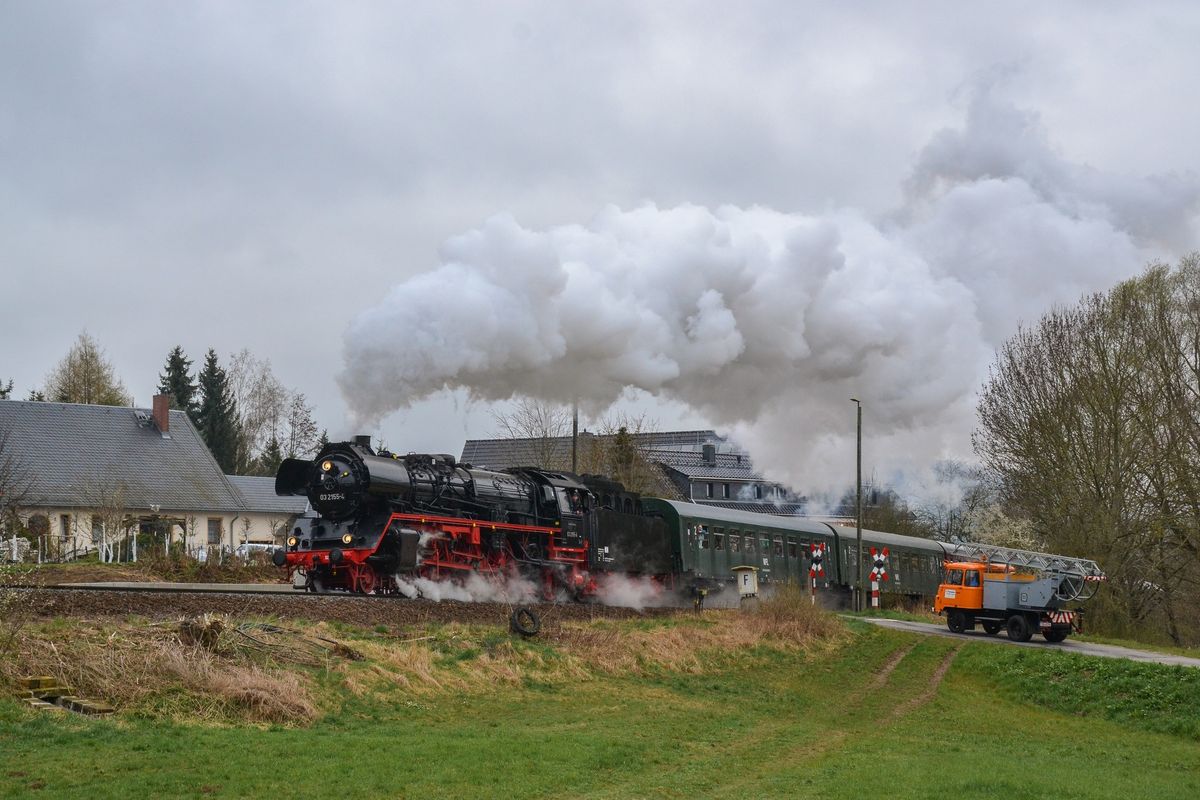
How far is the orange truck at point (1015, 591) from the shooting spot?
1156 inches

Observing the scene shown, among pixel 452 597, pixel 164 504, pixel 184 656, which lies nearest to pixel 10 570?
pixel 184 656

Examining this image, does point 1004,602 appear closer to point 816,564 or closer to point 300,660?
point 816,564

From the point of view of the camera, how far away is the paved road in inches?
1044

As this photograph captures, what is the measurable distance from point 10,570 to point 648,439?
50.6m

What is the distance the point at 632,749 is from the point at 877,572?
87.8ft

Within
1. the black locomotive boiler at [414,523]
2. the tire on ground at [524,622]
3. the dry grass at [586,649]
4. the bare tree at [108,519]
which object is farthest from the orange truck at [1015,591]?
the bare tree at [108,519]

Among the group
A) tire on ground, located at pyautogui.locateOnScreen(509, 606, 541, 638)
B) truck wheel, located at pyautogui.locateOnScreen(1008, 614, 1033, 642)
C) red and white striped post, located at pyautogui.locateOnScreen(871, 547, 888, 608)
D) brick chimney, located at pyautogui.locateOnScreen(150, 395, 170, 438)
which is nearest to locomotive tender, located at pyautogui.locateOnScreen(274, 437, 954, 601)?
red and white striped post, located at pyautogui.locateOnScreen(871, 547, 888, 608)

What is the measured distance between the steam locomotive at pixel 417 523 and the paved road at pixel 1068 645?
30.9 feet

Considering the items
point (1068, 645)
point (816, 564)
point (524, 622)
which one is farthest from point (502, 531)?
point (816, 564)

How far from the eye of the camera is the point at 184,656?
49.7 feet

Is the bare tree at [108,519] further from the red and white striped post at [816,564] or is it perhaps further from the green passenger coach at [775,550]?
the red and white striped post at [816,564]

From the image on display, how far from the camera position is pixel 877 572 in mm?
40125

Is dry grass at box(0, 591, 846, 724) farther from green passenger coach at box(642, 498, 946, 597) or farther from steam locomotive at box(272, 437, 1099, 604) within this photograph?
green passenger coach at box(642, 498, 946, 597)

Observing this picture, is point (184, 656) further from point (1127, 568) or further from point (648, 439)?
point (648, 439)
